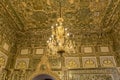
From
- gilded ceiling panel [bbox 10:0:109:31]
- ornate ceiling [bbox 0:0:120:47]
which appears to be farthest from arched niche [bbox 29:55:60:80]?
gilded ceiling panel [bbox 10:0:109:31]

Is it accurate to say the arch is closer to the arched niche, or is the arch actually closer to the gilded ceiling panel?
the arched niche

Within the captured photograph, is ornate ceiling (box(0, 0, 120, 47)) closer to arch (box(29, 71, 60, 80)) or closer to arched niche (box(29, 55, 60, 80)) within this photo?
arched niche (box(29, 55, 60, 80))

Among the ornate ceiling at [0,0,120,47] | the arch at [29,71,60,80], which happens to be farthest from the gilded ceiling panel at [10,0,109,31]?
the arch at [29,71,60,80]

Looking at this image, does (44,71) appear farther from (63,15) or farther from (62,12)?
(62,12)

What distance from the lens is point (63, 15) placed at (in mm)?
5926

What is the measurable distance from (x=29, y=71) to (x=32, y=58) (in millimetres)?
703

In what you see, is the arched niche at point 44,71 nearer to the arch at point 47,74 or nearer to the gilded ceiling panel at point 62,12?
the arch at point 47,74

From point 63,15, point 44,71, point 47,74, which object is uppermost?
point 63,15

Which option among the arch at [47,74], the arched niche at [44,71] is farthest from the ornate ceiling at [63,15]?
the arch at [47,74]

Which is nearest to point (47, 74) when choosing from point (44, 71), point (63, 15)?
point (44, 71)

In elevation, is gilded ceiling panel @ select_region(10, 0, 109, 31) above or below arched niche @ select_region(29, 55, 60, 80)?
above

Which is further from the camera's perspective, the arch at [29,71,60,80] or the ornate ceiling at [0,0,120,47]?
the arch at [29,71,60,80]

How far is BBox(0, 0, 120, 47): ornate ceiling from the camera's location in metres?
5.20

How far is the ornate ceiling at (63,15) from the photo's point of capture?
520 cm
